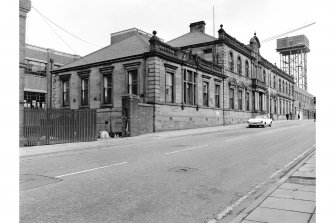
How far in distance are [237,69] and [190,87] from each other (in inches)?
587

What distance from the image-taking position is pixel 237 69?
138 ft

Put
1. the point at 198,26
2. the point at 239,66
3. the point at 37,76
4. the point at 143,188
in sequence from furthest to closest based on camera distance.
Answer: the point at 198,26, the point at 239,66, the point at 37,76, the point at 143,188

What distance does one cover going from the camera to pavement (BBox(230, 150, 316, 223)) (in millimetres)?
4199

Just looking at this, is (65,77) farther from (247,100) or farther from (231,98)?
(247,100)

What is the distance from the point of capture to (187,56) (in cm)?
2942

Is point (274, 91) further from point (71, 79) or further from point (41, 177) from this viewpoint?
point (41, 177)

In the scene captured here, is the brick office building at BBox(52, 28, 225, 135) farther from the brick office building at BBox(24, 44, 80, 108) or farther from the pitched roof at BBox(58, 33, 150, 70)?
the brick office building at BBox(24, 44, 80, 108)

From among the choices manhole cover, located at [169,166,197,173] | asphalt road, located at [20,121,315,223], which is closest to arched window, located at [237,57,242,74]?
asphalt road, located at [20,121,315,223]

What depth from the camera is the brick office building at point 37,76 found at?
4075 centimetres

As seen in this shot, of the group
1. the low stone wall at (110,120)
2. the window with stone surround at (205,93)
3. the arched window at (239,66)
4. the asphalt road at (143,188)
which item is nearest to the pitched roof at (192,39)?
the arched window at (239,66)

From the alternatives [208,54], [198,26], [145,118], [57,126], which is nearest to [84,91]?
[145,118]

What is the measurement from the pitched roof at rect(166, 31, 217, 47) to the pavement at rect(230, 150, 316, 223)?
34.0 metres

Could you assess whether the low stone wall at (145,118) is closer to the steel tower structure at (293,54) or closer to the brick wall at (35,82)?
the brick wall at (35,82)

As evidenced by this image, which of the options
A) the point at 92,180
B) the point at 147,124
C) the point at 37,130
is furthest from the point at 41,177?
the point at 147,124
